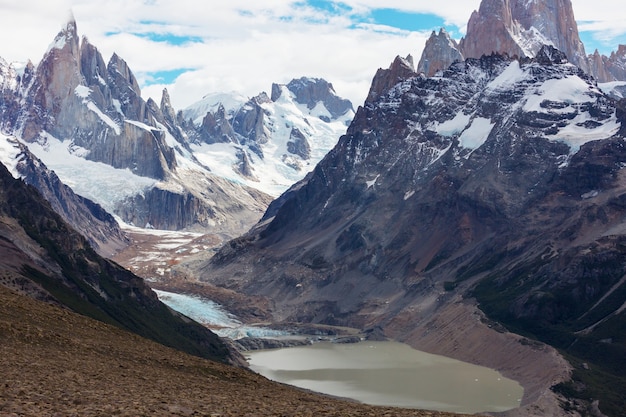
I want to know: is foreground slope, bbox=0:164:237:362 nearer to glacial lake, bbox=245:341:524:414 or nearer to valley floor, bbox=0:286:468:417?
glacial lake, bbox=245:341:524:414

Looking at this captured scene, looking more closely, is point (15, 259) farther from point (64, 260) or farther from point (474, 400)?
point (474, 400)

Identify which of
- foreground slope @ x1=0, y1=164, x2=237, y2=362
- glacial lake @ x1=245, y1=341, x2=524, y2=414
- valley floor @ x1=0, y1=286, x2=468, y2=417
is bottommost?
glacial lake @ x1=245, y1=341, x2=524, y2=414

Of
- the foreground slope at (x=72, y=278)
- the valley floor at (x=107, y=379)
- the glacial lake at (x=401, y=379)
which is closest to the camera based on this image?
the valley floor at (x=107, y=379)

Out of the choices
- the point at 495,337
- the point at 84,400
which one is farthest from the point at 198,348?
the point at 84,400

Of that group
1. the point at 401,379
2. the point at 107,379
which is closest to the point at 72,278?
the point at 401,379

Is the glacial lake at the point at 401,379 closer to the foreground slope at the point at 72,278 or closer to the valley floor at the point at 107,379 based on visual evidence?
the foreground slope at the point at 72,278

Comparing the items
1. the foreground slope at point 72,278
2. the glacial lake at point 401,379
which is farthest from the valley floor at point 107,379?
the glacial lake at point 401,379

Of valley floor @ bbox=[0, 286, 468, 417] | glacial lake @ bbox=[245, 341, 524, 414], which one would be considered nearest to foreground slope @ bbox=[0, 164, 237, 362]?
glacial lake @ bbox=[245, 341, 524, 414]
